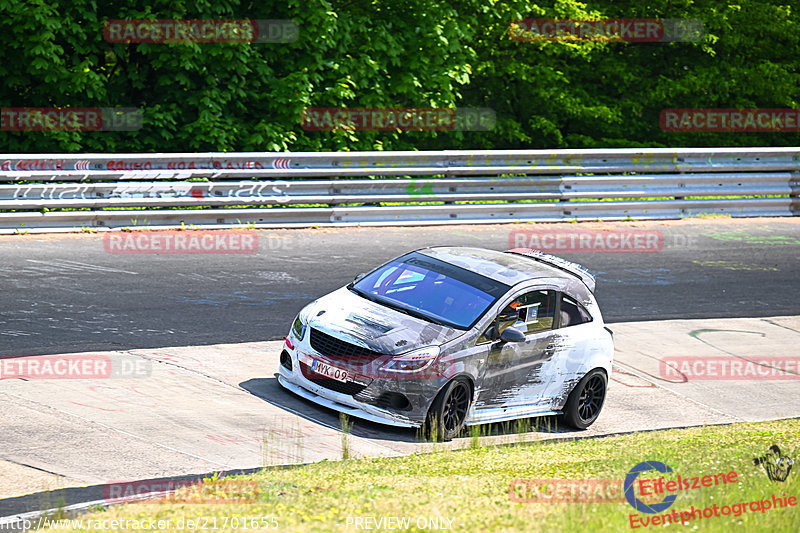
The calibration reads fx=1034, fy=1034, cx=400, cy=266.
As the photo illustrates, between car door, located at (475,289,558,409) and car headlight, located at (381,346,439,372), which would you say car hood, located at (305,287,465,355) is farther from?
car door, located at (475,289,558,409)

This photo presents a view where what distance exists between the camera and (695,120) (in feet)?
88.4

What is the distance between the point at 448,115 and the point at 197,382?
12619 millimetres

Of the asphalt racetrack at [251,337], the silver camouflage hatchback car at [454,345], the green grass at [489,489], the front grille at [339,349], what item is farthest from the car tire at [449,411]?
the front grille at [339,349]

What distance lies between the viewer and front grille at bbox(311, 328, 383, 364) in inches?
390

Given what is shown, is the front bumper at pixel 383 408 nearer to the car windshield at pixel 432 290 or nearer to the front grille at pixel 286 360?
the front grille at pixel 286 360

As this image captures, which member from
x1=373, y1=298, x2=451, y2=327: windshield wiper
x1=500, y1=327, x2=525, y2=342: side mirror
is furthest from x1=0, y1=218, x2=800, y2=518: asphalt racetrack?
x1=373, y1=298, x2=451, y2=327: windshield wiper

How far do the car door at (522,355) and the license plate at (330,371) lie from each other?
134 cm

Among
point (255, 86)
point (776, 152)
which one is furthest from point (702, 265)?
point (255, 86)

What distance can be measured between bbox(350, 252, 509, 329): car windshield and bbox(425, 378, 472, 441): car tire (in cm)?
66

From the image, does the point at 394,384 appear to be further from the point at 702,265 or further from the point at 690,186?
the point at 690,186

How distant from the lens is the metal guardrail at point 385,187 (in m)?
16.4

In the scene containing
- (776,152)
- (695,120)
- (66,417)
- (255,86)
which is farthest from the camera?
(695,120)

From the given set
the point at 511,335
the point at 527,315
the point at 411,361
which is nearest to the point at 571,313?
the point at 527,315

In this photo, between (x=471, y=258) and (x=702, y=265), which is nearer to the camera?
(x=471, y=258)
